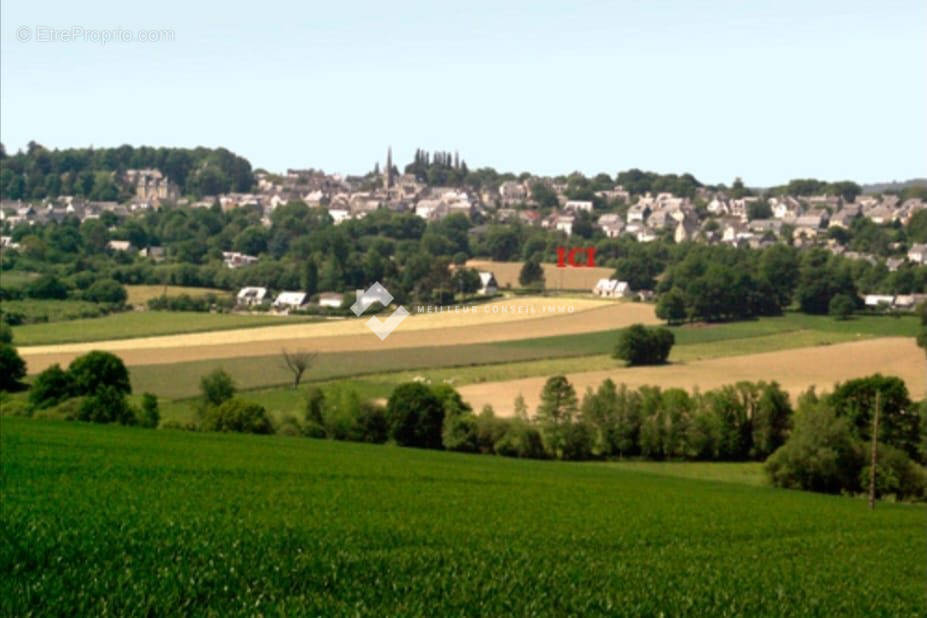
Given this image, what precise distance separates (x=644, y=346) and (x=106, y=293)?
1388 inches

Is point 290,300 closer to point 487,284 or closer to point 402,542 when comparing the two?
point 487,284

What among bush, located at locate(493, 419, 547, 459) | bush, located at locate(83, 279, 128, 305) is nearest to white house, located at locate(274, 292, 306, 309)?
bush, located at locate(83, 279, 128, 305)

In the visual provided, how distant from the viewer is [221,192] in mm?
190375

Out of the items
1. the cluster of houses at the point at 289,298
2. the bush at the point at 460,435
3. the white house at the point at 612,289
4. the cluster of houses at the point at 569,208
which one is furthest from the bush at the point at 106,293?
the bush at the point at 460,435

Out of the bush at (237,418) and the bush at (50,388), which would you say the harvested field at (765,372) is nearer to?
the bush at (237,418)

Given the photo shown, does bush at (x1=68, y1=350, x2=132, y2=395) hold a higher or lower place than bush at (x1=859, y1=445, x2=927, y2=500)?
higher

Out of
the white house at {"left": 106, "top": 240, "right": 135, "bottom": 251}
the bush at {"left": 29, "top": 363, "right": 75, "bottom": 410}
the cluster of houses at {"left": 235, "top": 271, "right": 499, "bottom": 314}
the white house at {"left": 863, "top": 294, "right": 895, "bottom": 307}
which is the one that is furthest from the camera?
the white house at {"left": 106, "top": 240, "right": 135, "bottom": 251}

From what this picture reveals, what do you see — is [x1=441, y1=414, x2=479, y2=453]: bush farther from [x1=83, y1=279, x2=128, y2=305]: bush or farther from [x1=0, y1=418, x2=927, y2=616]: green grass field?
[x1=83, y1=279, x2=128, y2=305]: bush

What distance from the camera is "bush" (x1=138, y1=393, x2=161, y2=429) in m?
39.7

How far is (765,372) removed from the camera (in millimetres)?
49375

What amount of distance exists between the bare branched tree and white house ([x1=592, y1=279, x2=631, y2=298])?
95.2ft

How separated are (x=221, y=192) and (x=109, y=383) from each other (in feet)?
492

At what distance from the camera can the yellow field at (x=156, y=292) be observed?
2955 inches

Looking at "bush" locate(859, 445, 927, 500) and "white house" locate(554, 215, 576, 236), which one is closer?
"bush" locate(859, 445, 927, 500)
